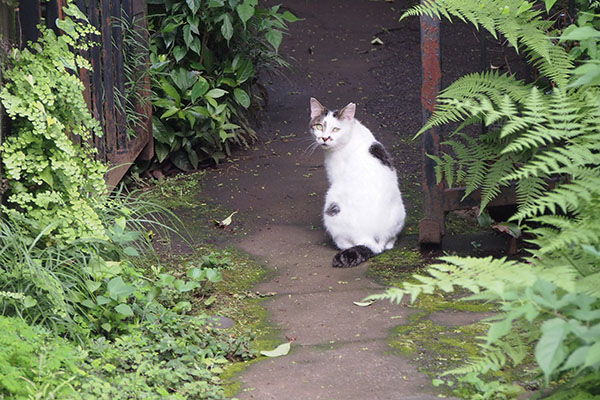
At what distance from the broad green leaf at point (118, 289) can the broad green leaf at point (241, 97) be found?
9.39ft

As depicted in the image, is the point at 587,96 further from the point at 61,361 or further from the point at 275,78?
the point at 275,78

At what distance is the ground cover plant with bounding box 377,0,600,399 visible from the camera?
6.88 ft

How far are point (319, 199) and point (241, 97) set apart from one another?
1103mm

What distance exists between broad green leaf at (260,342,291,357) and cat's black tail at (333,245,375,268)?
1.09 m

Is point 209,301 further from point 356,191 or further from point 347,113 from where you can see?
point 347,113

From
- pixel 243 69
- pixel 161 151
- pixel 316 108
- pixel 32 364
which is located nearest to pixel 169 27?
pixel 243 69

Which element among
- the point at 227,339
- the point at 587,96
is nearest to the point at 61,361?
the point at 227,339

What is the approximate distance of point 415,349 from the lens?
346 centimetres

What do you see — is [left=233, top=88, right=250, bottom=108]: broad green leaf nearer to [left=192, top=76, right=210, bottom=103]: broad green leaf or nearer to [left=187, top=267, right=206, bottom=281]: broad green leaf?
[left=192, top=76, right=210, bottom=103]: broad green leaf

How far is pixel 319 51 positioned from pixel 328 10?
1319mm

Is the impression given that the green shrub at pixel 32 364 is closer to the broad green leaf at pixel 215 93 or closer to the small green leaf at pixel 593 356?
the small green leaf at pixel 593 356

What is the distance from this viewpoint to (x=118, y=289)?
353 cm

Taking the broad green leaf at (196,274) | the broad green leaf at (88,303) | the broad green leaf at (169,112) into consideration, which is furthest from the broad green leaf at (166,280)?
the broad green leaf at (169,112)

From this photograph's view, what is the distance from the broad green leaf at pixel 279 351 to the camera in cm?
351
